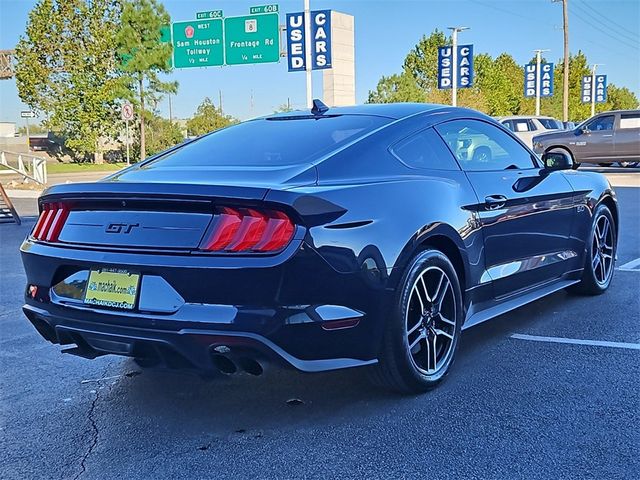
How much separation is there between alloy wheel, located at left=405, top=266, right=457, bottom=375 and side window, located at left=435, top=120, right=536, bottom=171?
0.84m

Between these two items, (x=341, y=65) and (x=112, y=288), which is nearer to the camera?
(x=112, y=288)

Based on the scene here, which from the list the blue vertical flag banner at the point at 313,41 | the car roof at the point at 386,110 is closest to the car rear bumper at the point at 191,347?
the car roof at the point at 386,110

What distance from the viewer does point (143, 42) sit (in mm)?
38375

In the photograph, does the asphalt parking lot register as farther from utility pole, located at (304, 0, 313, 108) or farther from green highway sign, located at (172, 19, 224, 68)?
green highway sign, located at (172, 19, 224, 68)

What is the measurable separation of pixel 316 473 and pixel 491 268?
1884 millimetres

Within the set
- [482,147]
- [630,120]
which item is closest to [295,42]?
[630,120]

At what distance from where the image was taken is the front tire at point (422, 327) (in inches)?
131

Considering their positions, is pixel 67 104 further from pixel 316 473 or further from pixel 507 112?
pixel 316 473

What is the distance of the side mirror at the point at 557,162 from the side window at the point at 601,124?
16.4 m

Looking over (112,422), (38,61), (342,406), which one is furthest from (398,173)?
(38,61)

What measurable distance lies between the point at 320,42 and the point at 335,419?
20091 millimetres

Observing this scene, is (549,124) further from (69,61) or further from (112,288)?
(69,61)

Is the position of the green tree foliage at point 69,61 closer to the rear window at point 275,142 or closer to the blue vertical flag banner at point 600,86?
the blue vertical flag banner at point 600,86

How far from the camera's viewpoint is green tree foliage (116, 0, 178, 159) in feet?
123
